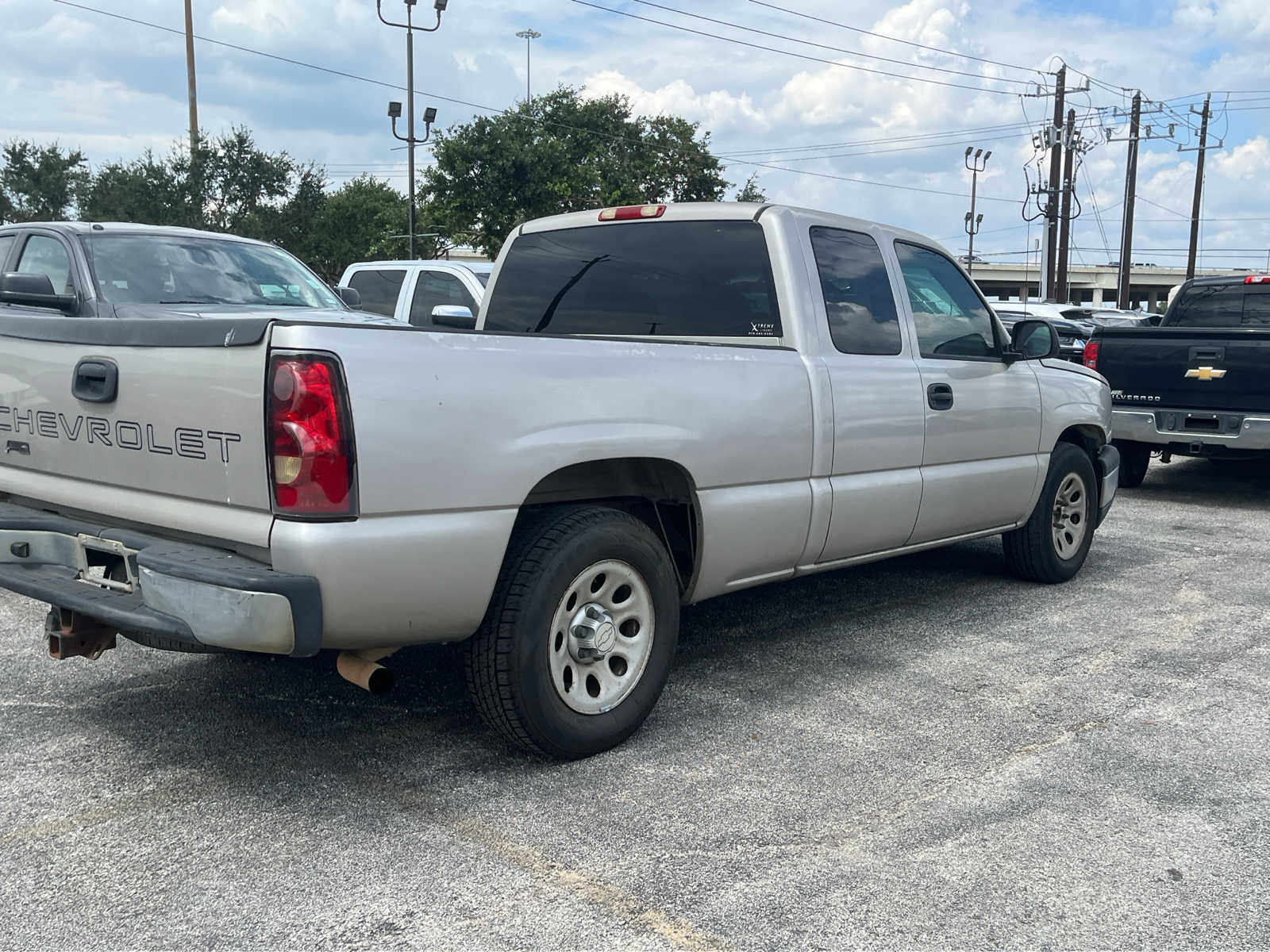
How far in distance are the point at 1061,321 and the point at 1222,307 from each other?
13632 millimetres

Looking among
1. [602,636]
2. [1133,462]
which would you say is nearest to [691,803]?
[602,636]

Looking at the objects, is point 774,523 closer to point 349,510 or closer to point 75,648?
point 349,510

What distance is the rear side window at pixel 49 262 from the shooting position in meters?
7.62

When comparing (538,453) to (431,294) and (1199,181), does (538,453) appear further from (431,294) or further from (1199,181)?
(1199,181)

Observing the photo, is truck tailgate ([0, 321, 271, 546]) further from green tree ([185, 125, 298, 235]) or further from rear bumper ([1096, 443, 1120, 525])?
green tree ([185, 125, 298, 235])

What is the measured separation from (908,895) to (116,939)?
190 centimetres

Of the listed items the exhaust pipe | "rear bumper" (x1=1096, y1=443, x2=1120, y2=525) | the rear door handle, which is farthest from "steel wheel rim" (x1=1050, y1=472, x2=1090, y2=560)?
the exhaust pipe

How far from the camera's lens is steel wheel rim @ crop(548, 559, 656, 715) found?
3.71 metres

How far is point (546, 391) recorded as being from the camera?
353cm

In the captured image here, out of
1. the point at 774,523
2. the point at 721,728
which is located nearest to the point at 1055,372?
the point at 774,523

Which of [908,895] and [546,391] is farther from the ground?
[546,391]

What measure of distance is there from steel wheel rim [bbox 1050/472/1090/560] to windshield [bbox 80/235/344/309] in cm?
508

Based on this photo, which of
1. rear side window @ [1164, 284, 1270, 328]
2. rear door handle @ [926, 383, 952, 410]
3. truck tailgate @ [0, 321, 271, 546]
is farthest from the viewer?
rear side window @ [1164, 284, 1270, 328]

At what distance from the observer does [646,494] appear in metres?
4.13
